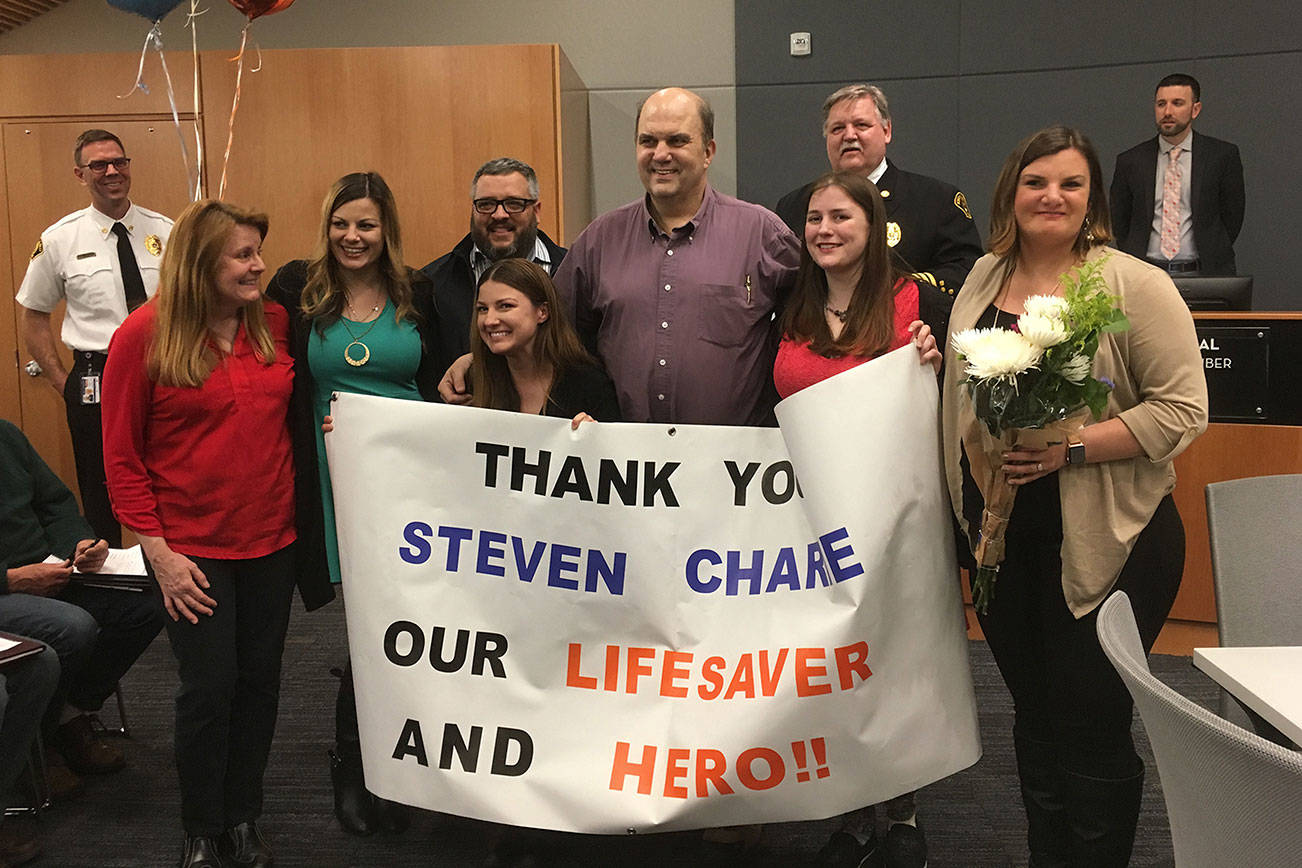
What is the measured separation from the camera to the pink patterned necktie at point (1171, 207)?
223 inches

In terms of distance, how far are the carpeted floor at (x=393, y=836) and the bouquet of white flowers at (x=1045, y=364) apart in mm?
1305

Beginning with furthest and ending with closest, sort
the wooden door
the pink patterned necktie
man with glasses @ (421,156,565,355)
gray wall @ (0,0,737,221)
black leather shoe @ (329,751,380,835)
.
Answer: gray wall @ (0,0,737,221) → the wooden door → the pink patterned necktie → man with glasses @ (421,156,565,355) → black leather shoe @ (329,751,380,835)

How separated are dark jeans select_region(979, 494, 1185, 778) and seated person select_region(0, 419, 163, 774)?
7.78 feet

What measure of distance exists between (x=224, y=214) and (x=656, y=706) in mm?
1400

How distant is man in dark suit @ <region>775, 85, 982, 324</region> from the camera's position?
3258 millimetres

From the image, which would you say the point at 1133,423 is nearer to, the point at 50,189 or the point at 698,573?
Answer: the point at 698,573

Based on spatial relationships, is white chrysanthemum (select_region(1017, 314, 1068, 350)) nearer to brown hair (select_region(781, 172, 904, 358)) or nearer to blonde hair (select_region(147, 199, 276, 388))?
brown hair (select_region(781, 172, 904, 358))

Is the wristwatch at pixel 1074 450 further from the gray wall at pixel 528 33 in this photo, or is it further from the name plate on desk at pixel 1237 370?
the gray wall at pixel 528 33

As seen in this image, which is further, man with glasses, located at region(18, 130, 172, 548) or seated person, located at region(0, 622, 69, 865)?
man with glasses, located at region(18, 130, 172, 548)

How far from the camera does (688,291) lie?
2600 mm

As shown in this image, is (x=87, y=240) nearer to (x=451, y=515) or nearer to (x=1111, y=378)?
(x=451, y=515)

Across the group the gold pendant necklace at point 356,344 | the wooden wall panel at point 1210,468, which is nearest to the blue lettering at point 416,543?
the gold pendant necklace at point 356,344

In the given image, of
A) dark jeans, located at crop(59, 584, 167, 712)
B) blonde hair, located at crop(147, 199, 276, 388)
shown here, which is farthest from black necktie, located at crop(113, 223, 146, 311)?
blonde hair, located at crop(147, 199, 276, 388)

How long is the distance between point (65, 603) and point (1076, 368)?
264 cm
